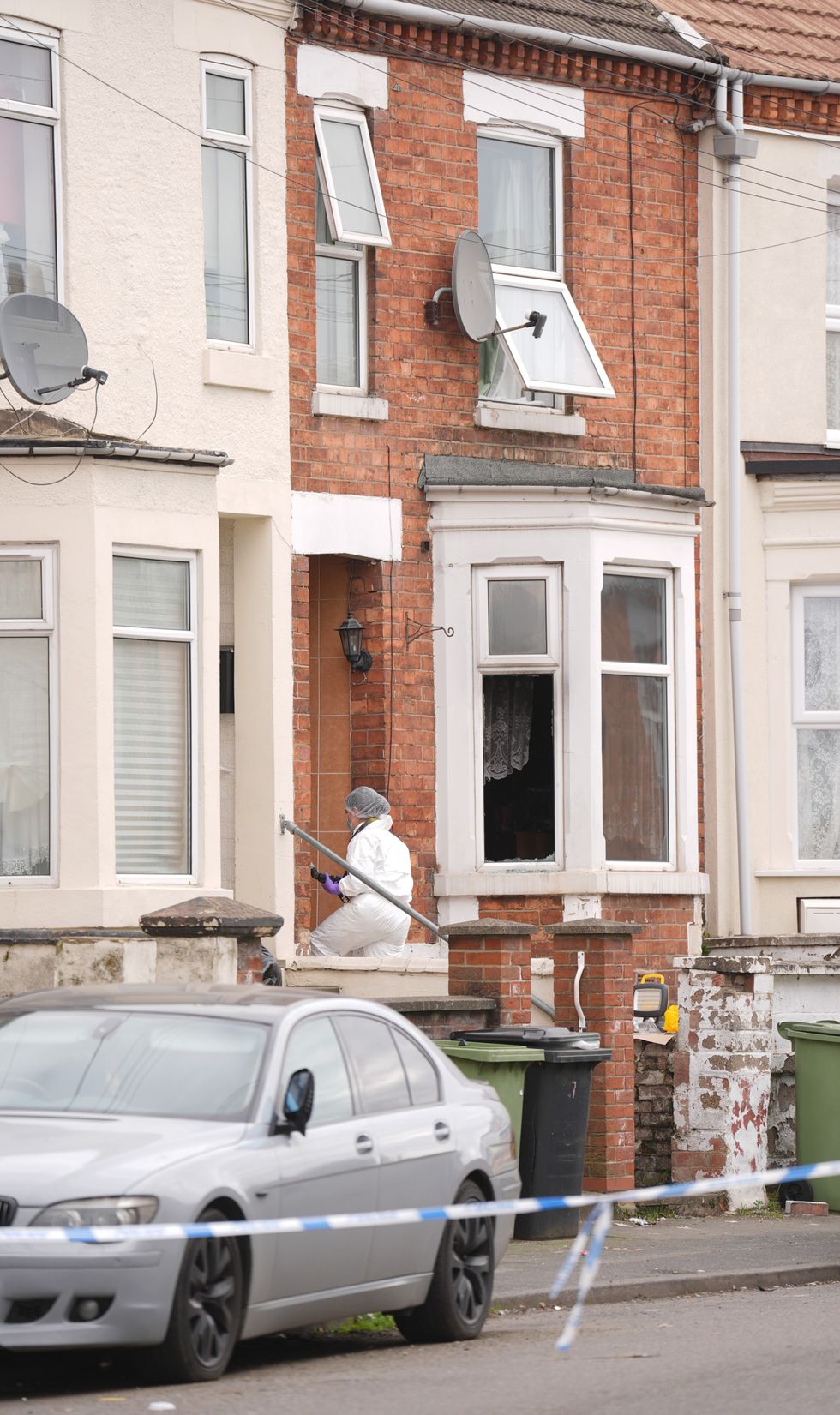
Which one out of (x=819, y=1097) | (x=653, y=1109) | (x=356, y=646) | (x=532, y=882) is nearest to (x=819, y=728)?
(x=532, y=882)

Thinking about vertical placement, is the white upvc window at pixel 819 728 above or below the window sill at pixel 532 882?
above

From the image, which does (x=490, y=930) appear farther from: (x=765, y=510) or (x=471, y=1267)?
(x=765, y=510)

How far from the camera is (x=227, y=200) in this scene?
16594 mm

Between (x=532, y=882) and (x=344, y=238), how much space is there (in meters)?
4.57

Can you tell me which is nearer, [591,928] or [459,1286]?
[459,1286]

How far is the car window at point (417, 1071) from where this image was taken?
10312 millimetres

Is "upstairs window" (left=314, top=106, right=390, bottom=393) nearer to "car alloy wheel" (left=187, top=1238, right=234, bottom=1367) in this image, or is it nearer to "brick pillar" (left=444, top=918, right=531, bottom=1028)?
"brick pillar" (left=444, top=918, right=531, bottom=1028)

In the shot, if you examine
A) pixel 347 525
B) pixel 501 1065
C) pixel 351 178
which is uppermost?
pixel 351 178

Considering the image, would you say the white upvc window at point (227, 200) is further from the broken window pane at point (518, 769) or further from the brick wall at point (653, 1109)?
the brick wall at point (653, 1109)

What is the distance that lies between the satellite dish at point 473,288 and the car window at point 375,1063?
8.10 m

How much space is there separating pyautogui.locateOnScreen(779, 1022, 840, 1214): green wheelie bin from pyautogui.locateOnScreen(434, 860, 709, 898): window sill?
1.81m

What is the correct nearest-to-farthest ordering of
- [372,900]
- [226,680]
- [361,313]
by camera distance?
[372,900] → [226,680] → [361,313]

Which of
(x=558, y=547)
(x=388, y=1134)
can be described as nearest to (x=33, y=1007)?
(x=388, y=1134)

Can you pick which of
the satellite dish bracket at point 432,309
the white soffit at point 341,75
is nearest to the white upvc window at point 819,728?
the satellite dish bracket at point 432,309
